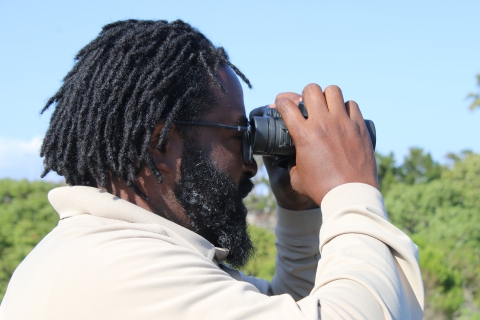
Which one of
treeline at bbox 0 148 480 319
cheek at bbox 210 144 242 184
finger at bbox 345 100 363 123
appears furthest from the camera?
treeline at bbox 0 148 480 319

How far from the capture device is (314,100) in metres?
1.84

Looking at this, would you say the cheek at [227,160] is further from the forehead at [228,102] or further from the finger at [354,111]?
the finger at [354,111]

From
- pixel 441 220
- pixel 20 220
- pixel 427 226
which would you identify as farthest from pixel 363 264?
pixel 427 226

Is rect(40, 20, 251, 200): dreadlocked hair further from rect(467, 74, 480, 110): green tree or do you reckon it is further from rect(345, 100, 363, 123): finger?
rect(467, 74, 480, 110): green tree

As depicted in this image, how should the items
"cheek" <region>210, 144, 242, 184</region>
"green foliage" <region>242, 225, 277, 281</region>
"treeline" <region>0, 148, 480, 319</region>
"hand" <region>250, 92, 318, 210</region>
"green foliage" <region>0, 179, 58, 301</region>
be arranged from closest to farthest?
"cheek" <region>210, 144, 242, 184</region>
"hand" <region>250, 92, 318, 210</region>
"green foliage" <region>0, 179, 58, 301</region>
"treeline" <region>0, 148, 480, 319</region>
"green foliage" <region>242, 225, 277, 281</region>

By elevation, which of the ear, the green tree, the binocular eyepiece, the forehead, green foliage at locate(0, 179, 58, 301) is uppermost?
the green tree

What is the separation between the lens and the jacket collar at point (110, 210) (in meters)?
1.78

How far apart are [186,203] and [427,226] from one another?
11.6 m

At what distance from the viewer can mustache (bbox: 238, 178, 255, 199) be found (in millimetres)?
2203

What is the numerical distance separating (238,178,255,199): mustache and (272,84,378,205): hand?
1.22 feet

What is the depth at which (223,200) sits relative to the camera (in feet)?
6.84

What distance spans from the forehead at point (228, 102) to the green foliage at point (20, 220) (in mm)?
4283

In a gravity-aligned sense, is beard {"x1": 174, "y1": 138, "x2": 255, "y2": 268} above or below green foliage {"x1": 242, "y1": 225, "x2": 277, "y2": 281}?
above

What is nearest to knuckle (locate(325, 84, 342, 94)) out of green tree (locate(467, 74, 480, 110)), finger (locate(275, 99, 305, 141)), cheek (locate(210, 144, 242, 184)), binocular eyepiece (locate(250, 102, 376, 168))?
finger (locate(275, 99, 305, 141))
